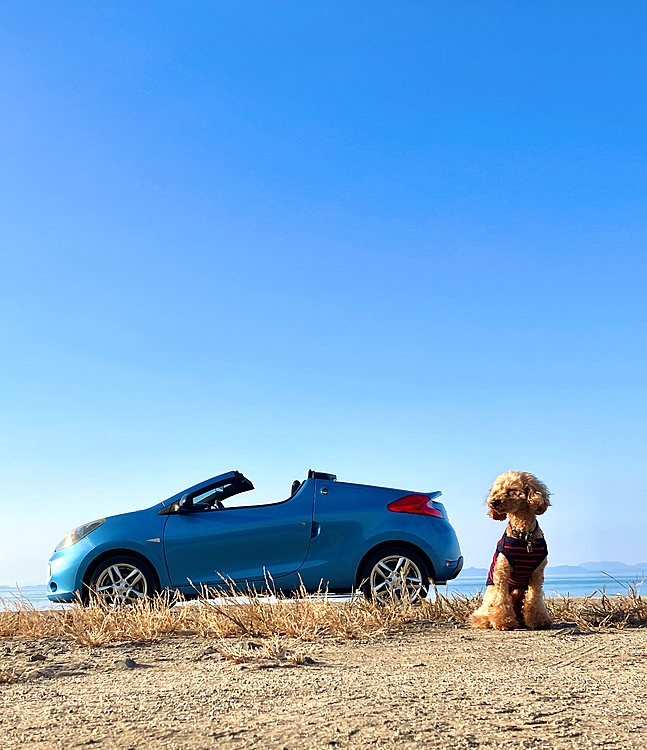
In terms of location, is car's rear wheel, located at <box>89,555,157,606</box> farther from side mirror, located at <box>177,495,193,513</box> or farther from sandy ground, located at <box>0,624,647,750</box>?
sandy ground, located at <box>0,624,647,750</box>

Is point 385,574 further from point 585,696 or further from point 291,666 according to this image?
point 585,696

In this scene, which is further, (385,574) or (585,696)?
(385,574)

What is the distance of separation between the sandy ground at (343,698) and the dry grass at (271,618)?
508 millimetres

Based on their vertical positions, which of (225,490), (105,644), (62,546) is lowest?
(105,644)

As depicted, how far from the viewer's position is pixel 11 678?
4129 mm

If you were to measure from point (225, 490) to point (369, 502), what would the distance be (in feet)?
5.83

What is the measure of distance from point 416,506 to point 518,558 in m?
2.01

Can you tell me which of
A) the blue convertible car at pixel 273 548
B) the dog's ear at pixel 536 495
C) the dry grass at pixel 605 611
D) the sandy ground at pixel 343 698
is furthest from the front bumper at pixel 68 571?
the dry grass at pixel 605 611

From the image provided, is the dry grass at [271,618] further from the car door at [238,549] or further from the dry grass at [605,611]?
the car door at [238,549]

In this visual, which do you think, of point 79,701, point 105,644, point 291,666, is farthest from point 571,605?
point 79,701

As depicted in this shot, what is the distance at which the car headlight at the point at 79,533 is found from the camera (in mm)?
7965

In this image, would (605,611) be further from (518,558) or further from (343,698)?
(343,698)

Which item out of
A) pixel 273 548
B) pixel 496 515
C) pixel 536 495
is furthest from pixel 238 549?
pixel 536 495

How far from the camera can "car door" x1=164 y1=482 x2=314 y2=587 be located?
778cm
